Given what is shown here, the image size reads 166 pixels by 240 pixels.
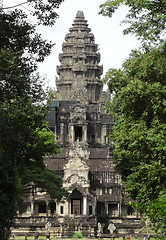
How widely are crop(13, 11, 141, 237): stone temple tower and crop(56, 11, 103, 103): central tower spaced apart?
0.19 meters

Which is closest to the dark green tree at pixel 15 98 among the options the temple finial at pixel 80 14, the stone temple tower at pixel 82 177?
the stone temple tower at pixel 82 177

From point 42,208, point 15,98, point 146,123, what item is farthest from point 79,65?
point 15,98

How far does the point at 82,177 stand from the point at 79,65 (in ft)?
139

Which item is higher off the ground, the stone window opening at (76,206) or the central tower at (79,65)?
the central tower at (79,65)

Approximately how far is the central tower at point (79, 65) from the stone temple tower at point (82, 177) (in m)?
0.19

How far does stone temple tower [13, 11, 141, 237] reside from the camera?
3115 inches

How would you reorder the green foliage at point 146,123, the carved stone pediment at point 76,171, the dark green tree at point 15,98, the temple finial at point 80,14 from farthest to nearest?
the temple finial at point 80,14 < the carved stone pediment at point 76,171 < the green foliage at point 146,123 < the dark green tree at point 15,98

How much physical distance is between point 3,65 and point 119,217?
58.2m

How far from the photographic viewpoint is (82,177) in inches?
3317

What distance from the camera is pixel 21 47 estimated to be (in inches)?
1203

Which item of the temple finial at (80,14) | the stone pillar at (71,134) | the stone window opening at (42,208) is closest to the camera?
the stone window opening at (42,208)

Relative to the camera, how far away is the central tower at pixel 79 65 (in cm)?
12275

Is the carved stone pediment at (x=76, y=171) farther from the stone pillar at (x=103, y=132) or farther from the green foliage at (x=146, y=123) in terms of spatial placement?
the green foliage at (x=146, y=123)

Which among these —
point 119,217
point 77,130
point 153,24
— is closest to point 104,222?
point 119,217
